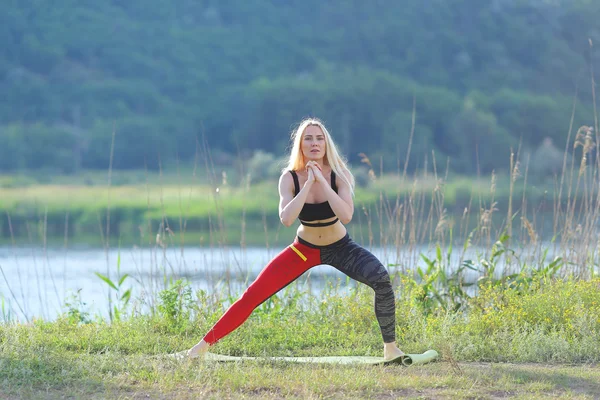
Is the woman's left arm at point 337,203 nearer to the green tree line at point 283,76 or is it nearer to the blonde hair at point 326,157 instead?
the blonde hair at point 326,157

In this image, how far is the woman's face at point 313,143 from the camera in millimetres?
5496

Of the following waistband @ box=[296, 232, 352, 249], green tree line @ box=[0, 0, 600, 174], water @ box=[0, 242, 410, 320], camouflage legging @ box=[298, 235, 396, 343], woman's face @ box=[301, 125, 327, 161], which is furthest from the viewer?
green tree line @ box=[0, 0, 600, 174]

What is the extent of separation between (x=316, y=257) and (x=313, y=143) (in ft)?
2.53

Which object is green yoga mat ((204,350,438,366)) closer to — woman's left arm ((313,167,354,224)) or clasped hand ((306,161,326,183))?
woman's left arm ((313,167,354,224))

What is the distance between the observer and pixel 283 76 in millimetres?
55312

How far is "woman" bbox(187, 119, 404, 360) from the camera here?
5301 mm

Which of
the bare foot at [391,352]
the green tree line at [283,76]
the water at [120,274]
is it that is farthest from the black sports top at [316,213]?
the green tree line at [283,76]

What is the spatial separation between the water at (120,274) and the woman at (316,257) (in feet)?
5.57

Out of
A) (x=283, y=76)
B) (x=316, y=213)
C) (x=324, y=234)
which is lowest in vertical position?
(x=324, y=234)

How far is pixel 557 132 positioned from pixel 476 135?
4.34 metres

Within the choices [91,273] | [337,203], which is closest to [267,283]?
[337,203]

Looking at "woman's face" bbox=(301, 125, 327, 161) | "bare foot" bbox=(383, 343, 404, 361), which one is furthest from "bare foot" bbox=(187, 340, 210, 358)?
"woman's face" bbox=(301, 125, 327, 161)

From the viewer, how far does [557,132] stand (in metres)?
43.2

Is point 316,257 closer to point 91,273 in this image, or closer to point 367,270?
point 367,270
